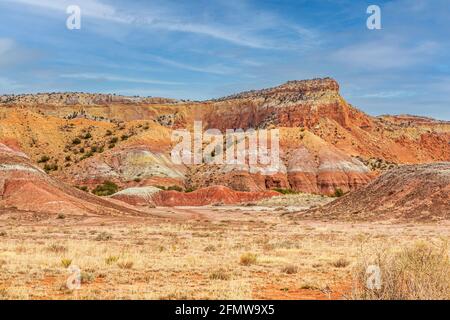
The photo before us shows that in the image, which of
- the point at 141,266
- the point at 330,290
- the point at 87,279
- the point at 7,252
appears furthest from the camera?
the point at 7,252

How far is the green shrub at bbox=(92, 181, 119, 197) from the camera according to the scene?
8921 centimetres

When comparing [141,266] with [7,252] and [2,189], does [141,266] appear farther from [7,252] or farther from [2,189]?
[2,189]

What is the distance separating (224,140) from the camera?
113438 millimetres

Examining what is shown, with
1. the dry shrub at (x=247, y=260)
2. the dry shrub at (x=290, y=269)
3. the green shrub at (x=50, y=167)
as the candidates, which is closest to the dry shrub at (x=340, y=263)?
the dry shrub at (x=290, y=269)

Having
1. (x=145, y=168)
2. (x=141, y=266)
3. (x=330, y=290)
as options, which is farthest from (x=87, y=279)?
(x=145, y=168)

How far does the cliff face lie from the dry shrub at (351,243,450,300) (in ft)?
270

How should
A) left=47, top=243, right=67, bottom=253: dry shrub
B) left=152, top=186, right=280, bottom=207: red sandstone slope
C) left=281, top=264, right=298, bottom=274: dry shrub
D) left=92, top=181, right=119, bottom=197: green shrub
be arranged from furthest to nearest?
1. left=92, top=181, right=119, bottom=197: green shrub
2. left=152, top=186, right=280, bottom=207: red sandstone slope
3. left=47, top=243, right=67, bottom=253: dry shrub
4. left=281, top=264, right=298, bottom=274: dry shrub

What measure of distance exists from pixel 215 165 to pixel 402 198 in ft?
194

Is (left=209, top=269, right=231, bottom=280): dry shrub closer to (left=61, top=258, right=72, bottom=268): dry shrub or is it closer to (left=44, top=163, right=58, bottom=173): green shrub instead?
(left=61, top=258, right=72, bottom=268): dry shrub

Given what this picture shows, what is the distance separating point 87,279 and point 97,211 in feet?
120

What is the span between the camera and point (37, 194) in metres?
49.4

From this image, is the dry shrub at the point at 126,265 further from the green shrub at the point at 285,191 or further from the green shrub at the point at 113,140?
the green shrub at the point at 113,140

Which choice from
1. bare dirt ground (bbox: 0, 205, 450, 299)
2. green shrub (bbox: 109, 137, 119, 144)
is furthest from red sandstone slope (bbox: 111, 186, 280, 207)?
bare dirt ground (bbox: 0, 205, 450, 299)

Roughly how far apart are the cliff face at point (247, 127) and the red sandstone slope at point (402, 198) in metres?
43.2
